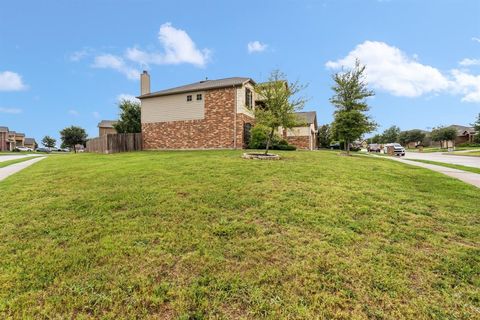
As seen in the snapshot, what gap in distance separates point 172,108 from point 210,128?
4.54 meters

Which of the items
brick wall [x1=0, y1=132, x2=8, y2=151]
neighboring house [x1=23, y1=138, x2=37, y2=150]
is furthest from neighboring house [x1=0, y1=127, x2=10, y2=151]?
neighboring house [x1=23, y1=138, x2=37, y2=150]

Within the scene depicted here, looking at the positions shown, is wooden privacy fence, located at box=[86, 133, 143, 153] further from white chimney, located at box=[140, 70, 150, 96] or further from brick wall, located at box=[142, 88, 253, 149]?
white chimney, located at box=[140, 70, 150, 96]

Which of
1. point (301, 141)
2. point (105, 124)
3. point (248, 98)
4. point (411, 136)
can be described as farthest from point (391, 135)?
point (105, 124)

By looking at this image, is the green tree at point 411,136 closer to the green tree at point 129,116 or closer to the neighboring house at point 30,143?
the green tree at point 129,116

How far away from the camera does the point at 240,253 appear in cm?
394

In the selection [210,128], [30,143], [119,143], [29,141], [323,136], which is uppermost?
[29,141]

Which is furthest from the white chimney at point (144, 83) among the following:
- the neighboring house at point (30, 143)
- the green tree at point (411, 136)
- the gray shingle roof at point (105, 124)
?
the neighboring house at point (30, 143)

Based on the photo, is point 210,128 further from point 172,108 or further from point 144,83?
point 144,83

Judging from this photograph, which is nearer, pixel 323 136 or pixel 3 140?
pixel 323 136

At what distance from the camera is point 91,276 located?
3.46 m

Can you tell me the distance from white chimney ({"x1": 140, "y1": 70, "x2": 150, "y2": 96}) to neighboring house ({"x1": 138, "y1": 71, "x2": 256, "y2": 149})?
58.0 inches

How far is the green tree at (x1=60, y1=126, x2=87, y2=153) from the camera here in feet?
140

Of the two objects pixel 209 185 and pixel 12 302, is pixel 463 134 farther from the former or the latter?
pixel 12 302

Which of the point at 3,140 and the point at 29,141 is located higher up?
the point at 29,141
